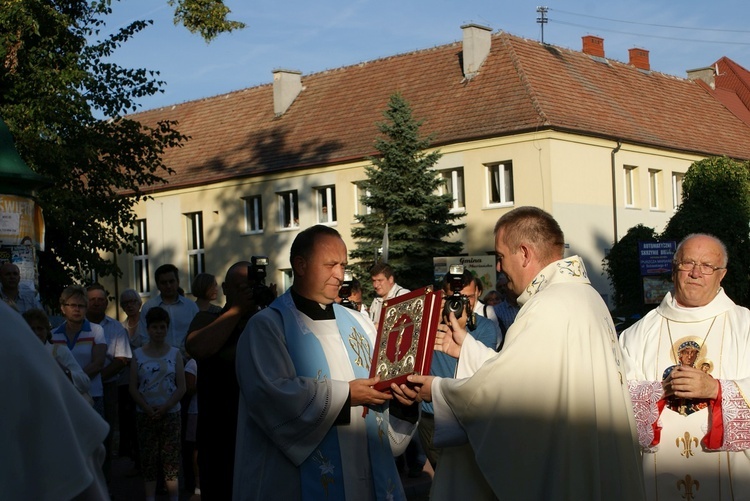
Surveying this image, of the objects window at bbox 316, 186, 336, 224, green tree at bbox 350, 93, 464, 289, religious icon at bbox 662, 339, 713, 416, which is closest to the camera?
religious icon at bbox 662, 339, 713, 416

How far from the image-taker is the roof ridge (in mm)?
35812

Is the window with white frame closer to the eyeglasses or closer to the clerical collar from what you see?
the eyeglasses

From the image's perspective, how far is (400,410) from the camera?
203 inches

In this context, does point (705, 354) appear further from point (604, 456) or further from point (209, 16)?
point (209, 16)

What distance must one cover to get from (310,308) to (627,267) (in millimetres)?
28230

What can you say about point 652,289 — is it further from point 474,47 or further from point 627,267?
point 474,47

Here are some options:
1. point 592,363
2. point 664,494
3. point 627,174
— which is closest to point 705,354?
point 664,494

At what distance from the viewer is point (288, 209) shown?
143ft

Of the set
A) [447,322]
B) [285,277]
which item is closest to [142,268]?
[285,277]

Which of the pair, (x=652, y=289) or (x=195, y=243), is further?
(x=195, y=243)

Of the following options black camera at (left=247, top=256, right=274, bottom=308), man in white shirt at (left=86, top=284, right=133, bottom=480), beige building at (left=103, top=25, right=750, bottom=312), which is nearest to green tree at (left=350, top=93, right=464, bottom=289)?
beige building at (left=103, top=25, right=750, bottom=312)

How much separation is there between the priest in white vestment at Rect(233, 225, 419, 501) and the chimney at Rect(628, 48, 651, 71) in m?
44.9

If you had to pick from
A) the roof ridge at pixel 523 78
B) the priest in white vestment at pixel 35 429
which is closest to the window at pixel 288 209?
the roof ridge at pixel 523 78

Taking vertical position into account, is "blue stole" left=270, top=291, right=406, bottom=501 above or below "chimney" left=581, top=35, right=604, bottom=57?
below
